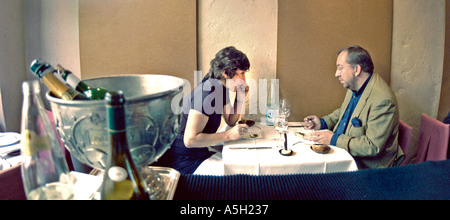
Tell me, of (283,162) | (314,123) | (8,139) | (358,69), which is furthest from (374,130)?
(8,139)

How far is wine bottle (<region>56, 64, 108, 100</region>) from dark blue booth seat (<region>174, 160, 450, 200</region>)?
30cm

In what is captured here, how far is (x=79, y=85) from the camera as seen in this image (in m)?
0.66

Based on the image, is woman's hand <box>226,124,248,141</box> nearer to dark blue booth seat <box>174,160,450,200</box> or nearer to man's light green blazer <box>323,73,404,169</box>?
man's light green blazer <box>323,73,404,169</box>

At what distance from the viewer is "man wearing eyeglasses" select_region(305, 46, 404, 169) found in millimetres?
1940

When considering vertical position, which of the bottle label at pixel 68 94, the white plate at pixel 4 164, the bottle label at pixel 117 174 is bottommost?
the white plate at pixel 4 164

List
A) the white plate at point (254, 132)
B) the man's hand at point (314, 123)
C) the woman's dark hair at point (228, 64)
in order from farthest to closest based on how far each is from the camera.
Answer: the man's hand at point (314, 123) < the woman's dark hair at point (228, 64) < the white plate at point (254, 132)

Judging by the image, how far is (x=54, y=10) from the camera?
107 inches

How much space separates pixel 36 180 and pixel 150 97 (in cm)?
29

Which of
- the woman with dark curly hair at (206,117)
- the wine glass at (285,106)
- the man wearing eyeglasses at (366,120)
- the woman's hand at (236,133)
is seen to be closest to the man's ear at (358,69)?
the man wearing eyeglasses at (366,120)

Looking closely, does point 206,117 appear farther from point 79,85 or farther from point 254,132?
point 79,85

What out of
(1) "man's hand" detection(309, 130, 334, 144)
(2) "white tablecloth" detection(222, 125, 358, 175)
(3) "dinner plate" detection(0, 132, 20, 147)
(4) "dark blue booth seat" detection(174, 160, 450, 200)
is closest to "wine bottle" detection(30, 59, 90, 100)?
(4) "dark blue booth seat" detection(174, 160, 450, 200)

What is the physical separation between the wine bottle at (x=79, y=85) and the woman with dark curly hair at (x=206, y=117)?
4.27ft

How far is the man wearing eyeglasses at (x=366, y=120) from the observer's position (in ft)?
6.37

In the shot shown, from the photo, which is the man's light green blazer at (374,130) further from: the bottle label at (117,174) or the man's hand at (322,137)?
the bottle label at (117,174)
